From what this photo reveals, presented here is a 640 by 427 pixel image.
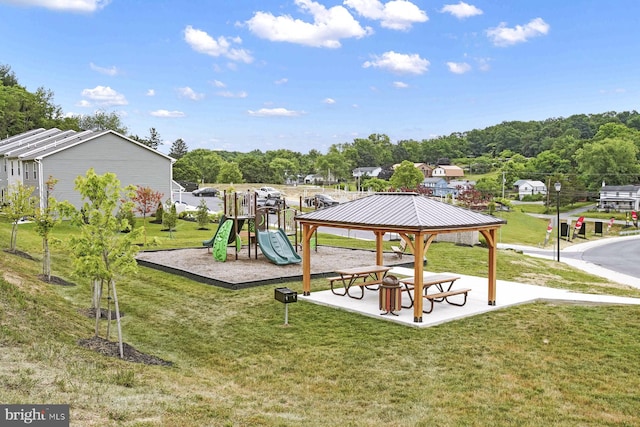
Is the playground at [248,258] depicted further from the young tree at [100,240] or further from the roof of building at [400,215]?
the young tree at [100,240]

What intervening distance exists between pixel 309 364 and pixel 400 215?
4408mm

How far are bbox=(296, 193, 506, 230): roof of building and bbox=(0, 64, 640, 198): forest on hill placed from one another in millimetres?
57900

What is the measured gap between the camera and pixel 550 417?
702 cm

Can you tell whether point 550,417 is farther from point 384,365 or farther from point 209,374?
point 209,374

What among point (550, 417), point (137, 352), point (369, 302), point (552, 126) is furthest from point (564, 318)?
point (552, 126)

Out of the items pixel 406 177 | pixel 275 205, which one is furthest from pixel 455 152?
pixel 275 205

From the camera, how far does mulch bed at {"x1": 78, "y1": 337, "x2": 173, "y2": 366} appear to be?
29.3ft

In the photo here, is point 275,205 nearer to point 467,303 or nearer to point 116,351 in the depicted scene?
point 467,303

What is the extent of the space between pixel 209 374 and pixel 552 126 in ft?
520

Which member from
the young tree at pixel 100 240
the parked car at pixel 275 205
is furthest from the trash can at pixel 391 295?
the parked car at pixel 275 205

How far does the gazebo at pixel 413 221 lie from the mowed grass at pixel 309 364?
1181mm

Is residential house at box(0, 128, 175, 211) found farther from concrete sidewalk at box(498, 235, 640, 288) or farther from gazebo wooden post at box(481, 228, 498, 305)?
gazebo wooden post at box(481, 228, 498, 305)

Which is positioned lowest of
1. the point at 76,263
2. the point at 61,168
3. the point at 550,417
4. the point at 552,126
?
the point at 550,417

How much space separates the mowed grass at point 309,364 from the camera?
674 centimetres
